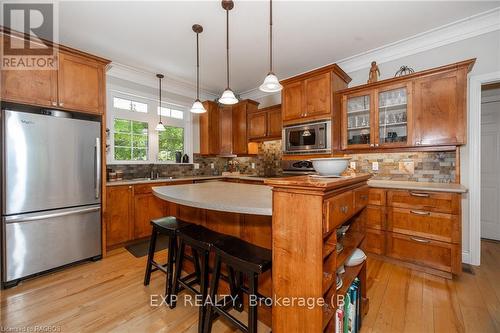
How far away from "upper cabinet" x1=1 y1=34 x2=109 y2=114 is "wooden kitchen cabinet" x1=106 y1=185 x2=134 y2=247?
3.68 feet

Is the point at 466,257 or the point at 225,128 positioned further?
the point at 225,128

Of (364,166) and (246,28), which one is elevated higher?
(246,28)

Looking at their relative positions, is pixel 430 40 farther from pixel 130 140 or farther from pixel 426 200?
pixel 130 140

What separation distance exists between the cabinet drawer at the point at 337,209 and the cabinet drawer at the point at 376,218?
1.59 m

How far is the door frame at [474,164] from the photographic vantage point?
2.48m

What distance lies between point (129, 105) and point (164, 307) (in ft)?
11.0

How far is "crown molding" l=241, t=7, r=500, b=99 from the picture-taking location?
7.94 feet

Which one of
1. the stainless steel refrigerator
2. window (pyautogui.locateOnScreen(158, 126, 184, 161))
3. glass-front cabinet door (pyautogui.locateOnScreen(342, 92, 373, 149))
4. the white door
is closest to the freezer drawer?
the stainless steel refrigerator

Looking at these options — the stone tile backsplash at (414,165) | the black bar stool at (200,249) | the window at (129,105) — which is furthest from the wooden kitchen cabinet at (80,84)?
the stone tile backsplash at (414,165)

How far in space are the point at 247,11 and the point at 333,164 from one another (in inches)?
77.5

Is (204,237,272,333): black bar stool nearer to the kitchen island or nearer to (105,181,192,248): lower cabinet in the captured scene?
the kitchen island

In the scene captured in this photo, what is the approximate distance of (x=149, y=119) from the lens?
411cm

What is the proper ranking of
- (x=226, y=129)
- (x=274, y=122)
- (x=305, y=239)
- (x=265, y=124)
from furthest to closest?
1. (x=226, y=129)
2. (x=265, y=124)
3. (x=274, y=122)
4. (x=305, y=239)

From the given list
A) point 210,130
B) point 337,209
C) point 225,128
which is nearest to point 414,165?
point 337,209
